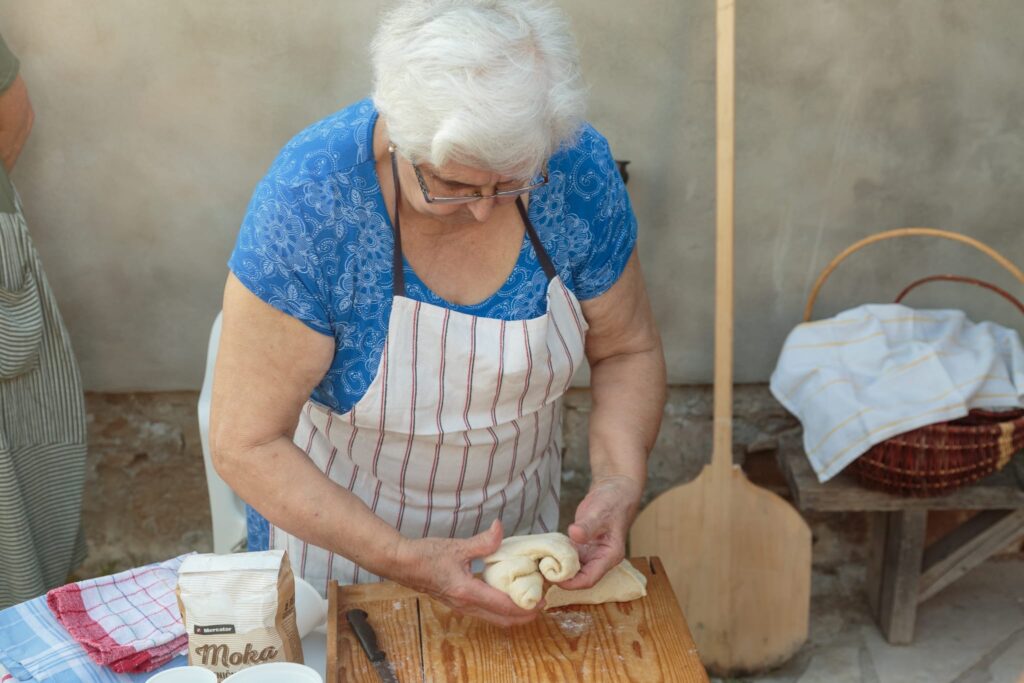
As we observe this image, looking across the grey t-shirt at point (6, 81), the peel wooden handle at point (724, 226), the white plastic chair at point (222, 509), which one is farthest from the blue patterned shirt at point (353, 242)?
the grey t-shirt at point (6, 81)

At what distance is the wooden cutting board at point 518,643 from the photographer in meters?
1.58

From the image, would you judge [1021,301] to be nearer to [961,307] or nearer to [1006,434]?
[961,307]

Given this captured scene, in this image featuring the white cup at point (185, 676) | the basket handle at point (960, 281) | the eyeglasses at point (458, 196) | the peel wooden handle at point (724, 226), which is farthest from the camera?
the basket handle at point (960, 281)

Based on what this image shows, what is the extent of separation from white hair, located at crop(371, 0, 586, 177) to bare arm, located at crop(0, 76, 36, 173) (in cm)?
157

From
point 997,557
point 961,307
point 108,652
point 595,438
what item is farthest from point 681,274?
point 108,652

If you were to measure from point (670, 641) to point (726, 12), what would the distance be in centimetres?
185

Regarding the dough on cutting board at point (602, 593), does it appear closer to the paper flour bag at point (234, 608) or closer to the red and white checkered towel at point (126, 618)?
the paper flour bag at point (234, 608)

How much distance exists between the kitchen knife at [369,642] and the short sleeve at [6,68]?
177 centimetres

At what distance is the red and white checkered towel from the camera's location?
1603 millimetres

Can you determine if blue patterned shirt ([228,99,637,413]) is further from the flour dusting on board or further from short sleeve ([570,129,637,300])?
the flour dusting on board

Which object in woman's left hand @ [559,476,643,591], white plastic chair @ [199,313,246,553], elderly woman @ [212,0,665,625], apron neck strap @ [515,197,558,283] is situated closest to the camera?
elderly woman @ [212,0,665,625]

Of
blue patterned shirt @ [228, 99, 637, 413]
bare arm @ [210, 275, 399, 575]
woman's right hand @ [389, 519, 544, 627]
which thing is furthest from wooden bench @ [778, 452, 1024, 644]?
bare arm @ [210, 275, 399, 575]

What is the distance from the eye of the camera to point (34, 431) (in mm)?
2789

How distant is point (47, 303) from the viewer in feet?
9.26
